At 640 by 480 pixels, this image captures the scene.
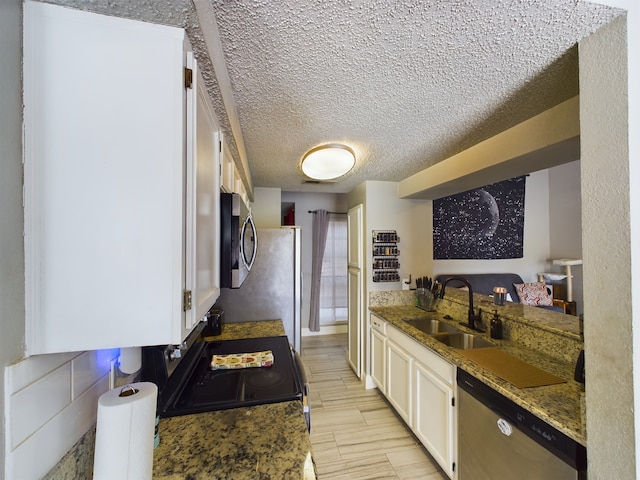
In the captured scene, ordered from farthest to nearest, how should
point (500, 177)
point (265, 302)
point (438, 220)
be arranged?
point (438, 220), point (265, 302), point (500, 177)

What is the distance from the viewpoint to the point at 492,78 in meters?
1.11

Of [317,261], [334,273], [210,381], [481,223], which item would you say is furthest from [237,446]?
[481,223]

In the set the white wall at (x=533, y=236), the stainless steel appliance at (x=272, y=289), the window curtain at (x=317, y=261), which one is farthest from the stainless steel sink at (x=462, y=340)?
the white wall at (x=533, y=236)

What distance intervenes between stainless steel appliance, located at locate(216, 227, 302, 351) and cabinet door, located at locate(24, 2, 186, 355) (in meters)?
1.80

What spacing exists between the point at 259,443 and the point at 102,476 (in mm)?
450

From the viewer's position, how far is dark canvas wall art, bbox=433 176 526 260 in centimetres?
386

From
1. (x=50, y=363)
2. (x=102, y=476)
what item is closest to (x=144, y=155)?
(x=50, y=363)

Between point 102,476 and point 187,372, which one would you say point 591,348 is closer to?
point 102,476

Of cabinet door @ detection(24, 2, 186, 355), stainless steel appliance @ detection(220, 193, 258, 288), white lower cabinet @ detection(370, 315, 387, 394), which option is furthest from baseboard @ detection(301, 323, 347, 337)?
cabinet door @ detection(24, 2, 186, 355)

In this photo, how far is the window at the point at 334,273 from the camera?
442 centimetres

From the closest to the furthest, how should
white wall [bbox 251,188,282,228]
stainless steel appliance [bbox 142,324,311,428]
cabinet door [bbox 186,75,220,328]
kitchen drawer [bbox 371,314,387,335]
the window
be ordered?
cabinet door [bbox 186,75,220,328] → stainless steel appliance [bbox 142,324,311,428] → kitchen drawer [bbox 371,314,387,335] → white wall [bbox 251,188,282,228] → the window

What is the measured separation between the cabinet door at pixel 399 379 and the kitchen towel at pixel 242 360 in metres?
1.16

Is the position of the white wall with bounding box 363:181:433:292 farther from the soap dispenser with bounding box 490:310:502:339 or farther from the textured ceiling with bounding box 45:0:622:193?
the textured ceiling with bounding box 45:0:622:193

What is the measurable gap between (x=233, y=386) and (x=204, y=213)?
36.4 inches
